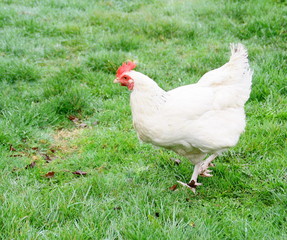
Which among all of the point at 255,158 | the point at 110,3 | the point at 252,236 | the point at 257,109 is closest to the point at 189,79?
the point at 257,109

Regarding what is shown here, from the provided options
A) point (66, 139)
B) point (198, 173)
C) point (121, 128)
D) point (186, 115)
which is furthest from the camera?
point (121, 128)

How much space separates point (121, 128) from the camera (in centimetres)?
449

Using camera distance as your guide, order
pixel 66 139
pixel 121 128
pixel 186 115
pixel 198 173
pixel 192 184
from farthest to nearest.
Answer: pixel 121 128 → pixel 66 139 → pixel 198 173 → pixel 192 184 → pixel 186 115

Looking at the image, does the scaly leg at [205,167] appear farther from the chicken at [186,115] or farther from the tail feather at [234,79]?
the tail feather at [234,79]

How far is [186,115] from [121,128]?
5.27ft

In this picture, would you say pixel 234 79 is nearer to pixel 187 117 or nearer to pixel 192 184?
pixel 187 117

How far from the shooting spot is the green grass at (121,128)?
2.73 m

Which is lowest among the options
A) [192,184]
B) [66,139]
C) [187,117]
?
[66,139]

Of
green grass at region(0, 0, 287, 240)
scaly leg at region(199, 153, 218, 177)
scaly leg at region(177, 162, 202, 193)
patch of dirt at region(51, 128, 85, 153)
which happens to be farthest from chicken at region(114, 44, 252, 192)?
patch of dirt at region(51, 128, 85, 153)

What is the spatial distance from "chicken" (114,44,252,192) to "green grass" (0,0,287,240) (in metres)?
0.45

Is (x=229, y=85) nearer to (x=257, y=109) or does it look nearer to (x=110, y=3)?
(x=257, y=109)

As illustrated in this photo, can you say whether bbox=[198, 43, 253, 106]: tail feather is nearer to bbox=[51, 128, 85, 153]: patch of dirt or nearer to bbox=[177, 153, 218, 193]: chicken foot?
bbox=[177, 153, 218, 193]: chicken foot

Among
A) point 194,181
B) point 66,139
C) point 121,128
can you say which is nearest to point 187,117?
point 194,181

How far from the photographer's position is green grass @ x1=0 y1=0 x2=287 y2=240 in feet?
8.95
